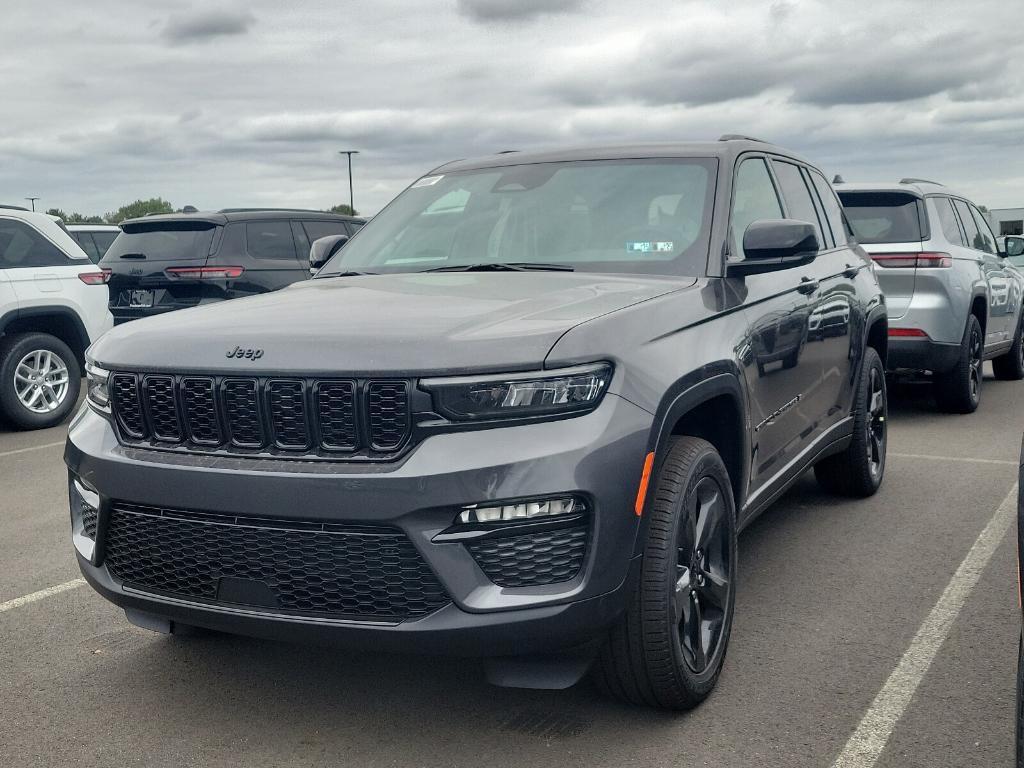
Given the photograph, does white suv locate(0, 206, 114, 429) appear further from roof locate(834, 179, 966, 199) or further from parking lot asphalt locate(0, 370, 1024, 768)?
roof locate(834, 179, 966, 199)

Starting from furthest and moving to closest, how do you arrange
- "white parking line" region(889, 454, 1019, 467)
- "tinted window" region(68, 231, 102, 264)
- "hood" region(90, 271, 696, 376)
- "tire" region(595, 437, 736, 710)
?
"tinted window" region(68, 231, 102, 264) → "white parking line" region(889, 454, 1019, 467) → "tire" region(595, 437, 736, 710) → "hood" region(90, 271, 696, 376)

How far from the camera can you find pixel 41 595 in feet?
15.5

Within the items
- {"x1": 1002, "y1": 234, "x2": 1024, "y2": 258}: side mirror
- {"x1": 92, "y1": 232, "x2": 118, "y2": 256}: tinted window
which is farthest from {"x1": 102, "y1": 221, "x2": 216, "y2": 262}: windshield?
{"x1": 92, "y1": 232, "x2": 118, "y2": 256}: tinted window

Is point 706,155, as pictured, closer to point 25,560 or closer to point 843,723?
point 843,723

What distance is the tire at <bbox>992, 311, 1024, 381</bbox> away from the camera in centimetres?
1184

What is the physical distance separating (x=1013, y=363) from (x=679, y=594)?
10017 millimetres

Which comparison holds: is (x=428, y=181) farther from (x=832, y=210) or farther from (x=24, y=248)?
(x=24, y=248)

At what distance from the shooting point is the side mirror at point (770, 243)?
397cm

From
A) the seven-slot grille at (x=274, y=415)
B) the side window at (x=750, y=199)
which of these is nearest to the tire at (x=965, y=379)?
the side window at (x=750, y=199)

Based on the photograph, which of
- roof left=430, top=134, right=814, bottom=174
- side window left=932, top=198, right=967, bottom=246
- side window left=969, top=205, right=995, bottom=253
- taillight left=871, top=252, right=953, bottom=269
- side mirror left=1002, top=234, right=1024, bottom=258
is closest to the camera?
roof left=430, top=134, right=814, bottom=174

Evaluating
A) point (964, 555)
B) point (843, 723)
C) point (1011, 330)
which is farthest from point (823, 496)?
point (1011, 330)

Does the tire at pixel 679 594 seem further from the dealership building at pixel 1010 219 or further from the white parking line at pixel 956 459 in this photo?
the dealership building at pixel 1010 219

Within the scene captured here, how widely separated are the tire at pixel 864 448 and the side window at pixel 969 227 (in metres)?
3.97

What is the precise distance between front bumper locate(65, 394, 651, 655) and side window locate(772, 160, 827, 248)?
251 cm
